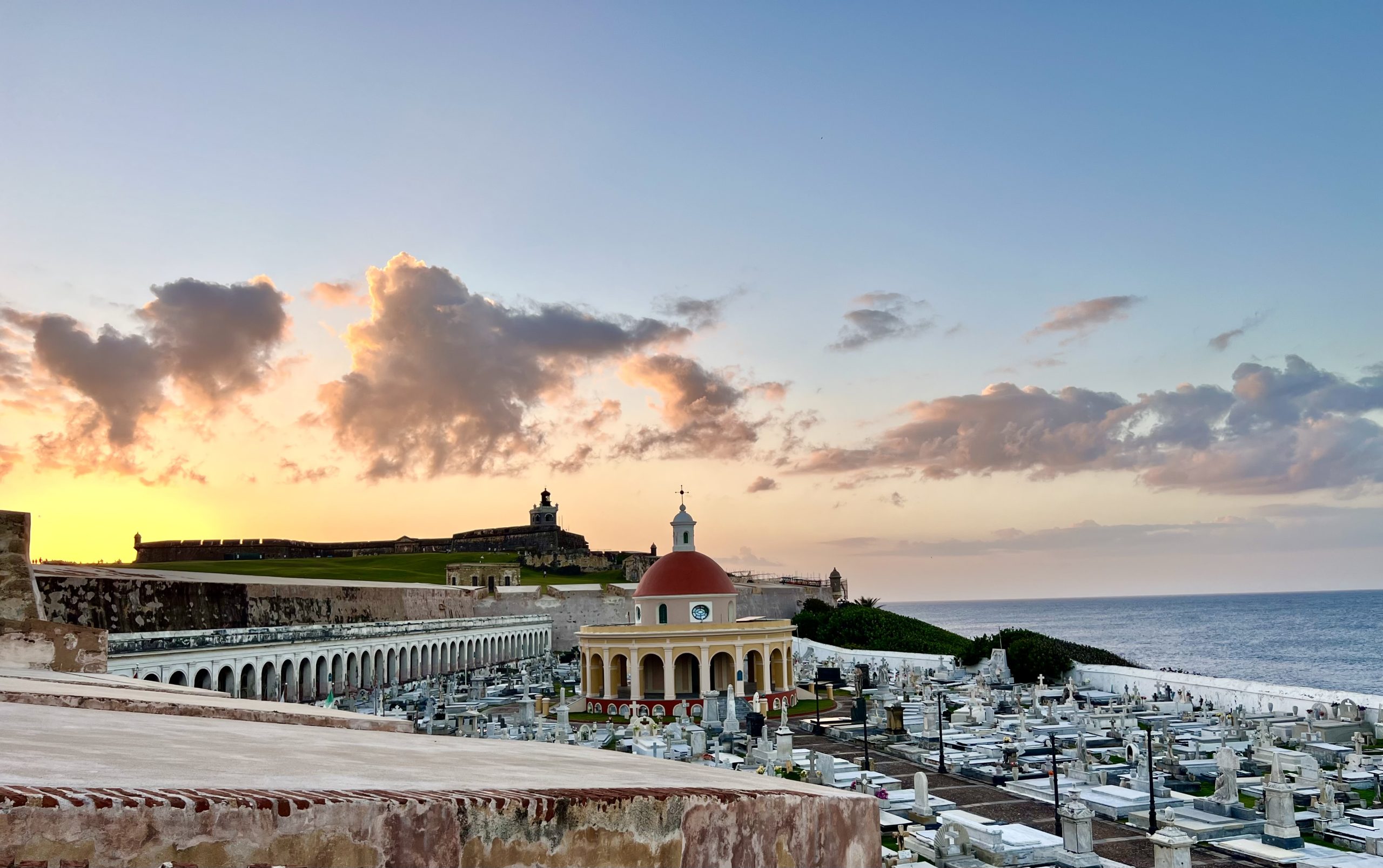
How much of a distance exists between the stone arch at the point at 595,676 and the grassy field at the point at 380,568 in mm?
54661

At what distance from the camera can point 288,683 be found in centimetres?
4544

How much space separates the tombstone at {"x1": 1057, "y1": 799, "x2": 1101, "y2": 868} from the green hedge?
1421 inches

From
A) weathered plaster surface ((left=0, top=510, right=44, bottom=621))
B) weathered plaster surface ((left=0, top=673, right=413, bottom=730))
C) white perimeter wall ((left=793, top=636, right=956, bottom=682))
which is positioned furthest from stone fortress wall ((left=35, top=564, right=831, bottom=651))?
white perimeter wall ((left=793, top=636, right=956, bottom=682))

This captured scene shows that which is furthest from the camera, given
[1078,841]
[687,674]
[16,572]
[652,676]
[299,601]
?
[299,601]

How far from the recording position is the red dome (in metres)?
49.9

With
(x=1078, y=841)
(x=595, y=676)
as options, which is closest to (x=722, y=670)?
(x=595, y=676)

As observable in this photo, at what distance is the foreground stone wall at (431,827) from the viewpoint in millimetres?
3639

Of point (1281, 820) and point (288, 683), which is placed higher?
point (1281, 820)

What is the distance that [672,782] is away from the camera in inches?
239

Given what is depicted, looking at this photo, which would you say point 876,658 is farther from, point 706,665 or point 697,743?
point 697,743

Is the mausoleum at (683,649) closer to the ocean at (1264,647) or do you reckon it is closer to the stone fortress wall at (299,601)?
the stone fortress wall at (299,601)

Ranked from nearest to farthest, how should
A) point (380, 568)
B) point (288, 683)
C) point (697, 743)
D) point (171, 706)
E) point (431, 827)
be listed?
point (431, 827)
point (171, 706)
point (697, 743)
point (288, 683)
point (380, 568)

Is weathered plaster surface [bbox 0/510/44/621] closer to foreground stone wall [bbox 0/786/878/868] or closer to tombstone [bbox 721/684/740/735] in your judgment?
foreground stone wall [bbox 0/786/878/868]

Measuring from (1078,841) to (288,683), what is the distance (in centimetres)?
3694
